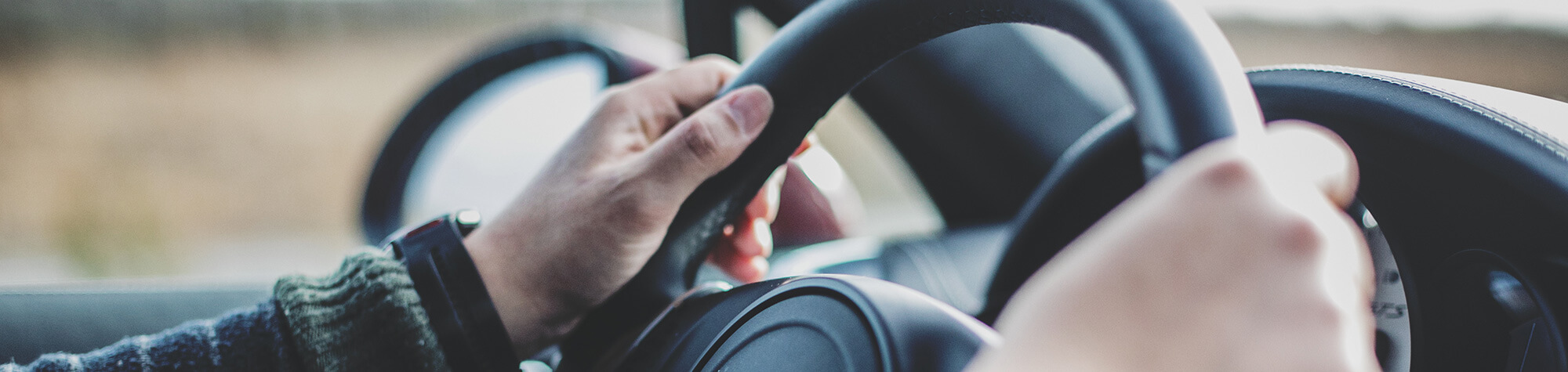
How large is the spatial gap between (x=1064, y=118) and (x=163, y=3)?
6003 millimetres

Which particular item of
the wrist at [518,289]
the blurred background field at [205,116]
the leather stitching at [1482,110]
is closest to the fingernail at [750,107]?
the wrist at [518,289]

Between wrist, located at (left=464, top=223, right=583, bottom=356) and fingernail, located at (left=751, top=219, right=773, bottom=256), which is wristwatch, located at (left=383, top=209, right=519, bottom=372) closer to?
wrist, located at (left=464, top=223, right=583, bottom=356)

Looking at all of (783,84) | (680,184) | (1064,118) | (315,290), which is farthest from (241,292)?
(1064,118)

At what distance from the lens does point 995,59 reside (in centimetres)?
112

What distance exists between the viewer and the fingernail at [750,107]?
0.56 m

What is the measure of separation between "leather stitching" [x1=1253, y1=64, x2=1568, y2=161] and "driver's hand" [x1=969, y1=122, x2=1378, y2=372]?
9.6 inches

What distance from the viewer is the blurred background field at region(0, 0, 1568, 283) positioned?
4371mm

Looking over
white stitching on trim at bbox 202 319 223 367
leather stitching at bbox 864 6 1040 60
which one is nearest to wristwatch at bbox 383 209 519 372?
white stitching on trim at bbox 202 319 223 367

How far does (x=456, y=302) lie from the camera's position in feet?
1.94

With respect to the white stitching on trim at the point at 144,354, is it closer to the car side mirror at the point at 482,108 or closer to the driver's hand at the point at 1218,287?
the car side mirror at the point at 482,108

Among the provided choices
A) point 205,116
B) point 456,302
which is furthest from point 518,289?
point 205,116

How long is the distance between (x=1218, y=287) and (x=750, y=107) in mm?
365

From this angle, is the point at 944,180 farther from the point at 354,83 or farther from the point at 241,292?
the point at 354,83

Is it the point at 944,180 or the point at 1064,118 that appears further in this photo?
the point at 944,180
